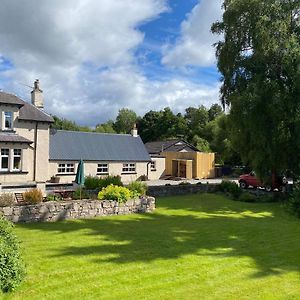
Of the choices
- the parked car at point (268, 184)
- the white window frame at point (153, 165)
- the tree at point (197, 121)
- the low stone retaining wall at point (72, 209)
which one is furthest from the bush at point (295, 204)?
the tree at point (197, 121)

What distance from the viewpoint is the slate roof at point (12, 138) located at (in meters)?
28.5

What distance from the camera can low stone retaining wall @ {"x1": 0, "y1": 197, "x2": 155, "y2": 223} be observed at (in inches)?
640

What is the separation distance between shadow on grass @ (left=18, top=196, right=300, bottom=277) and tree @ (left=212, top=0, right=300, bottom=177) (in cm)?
509

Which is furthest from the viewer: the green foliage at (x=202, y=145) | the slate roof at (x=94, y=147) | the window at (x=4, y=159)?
the green foliage at (x=202, y=145)

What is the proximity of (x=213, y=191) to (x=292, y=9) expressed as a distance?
14785mm

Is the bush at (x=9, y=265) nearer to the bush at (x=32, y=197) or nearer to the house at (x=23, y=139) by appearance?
the bush at (x=32, y=197)

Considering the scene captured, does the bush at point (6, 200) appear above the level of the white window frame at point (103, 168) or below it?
below

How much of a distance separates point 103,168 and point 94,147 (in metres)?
2.73

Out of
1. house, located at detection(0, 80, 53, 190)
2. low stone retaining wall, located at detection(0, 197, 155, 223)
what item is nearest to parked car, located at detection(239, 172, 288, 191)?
low stone retaining wall, located at detection(0, 197, 155, 223)

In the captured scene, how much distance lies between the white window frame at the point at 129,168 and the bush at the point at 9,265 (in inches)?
1296

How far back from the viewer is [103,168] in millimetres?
40844

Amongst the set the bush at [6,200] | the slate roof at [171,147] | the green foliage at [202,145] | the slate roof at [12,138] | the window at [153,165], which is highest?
the green foliage at [202,145]

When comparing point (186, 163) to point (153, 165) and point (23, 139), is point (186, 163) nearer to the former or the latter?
point (153, 165)

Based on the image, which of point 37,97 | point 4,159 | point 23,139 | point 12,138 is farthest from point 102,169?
point 4,159
